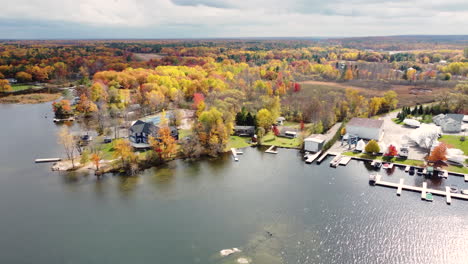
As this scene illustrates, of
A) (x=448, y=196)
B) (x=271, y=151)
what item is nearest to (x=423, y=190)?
(x=448, y=196)

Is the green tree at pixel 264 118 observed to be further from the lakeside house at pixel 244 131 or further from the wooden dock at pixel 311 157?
the wooden dock at pixel 311 157

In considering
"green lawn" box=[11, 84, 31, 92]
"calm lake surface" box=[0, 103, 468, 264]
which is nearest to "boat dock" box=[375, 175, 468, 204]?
"calm lake surface" box=[0, 103, 468, 264]

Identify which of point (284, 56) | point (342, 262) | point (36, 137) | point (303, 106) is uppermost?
point (284, 56)

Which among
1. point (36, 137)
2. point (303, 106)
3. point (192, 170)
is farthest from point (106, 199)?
point (303, 106)

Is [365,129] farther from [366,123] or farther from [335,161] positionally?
[335,161]

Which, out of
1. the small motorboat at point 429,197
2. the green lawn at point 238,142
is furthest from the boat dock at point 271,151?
the small motorboat at point 429,197

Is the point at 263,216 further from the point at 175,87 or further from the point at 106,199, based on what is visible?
the point at 175,87
